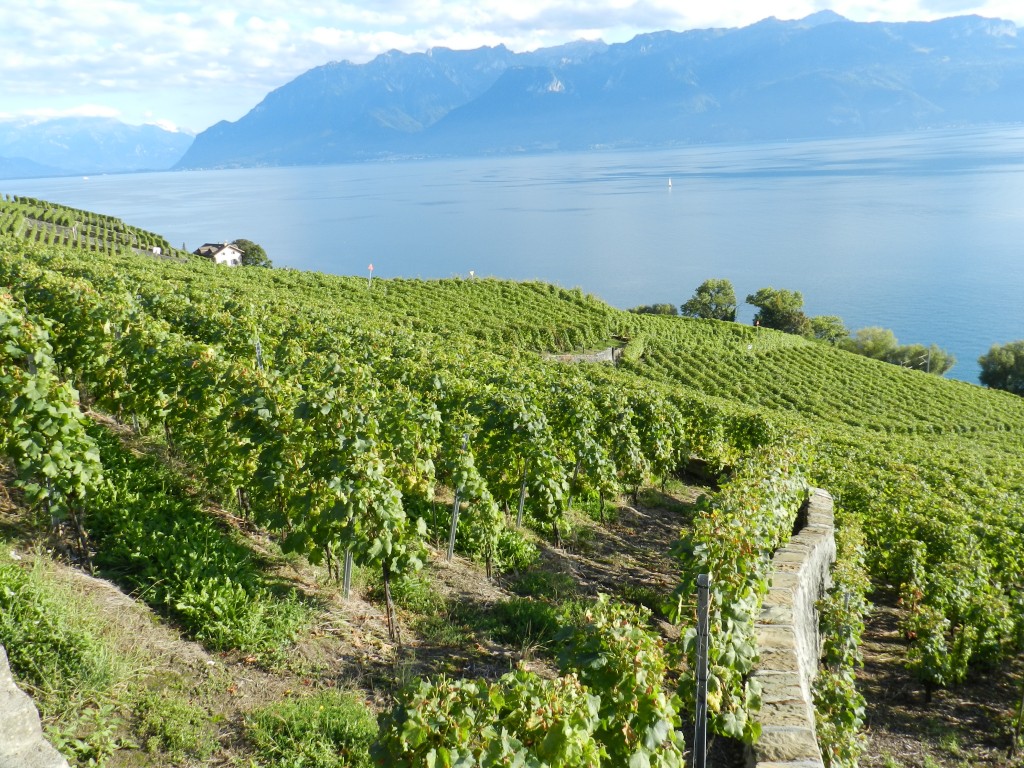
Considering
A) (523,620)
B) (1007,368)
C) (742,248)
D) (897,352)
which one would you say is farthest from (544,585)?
(742,248)

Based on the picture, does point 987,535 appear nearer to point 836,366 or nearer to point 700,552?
point 700,552

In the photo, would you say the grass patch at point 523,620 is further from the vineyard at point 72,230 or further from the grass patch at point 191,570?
the vineyard at point 72,230

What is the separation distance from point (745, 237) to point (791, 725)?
149m

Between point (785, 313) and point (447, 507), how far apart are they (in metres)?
74.9

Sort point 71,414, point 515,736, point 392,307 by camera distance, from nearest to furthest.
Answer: point 515,736 → point 71,414 → point 392,307

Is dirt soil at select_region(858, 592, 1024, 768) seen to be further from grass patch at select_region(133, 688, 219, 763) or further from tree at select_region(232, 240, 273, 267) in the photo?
tree at select_region(232, 240, 273, 267)

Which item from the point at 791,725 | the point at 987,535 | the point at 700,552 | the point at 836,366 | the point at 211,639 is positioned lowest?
the point at 836,366

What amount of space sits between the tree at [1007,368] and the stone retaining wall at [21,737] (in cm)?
8294

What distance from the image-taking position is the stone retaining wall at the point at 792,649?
5395 mm

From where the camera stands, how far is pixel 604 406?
1371cm

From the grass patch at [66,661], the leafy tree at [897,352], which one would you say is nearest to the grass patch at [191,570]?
the grass patch at [66,661]

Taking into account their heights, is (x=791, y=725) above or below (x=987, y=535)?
above

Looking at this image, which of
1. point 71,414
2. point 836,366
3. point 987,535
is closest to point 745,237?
point 836,366

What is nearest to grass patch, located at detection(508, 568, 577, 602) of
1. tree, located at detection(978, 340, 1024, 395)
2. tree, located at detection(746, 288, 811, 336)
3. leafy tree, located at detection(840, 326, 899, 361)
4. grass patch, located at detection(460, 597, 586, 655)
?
grass patch, located at detection(460, 597, 586, 655)
